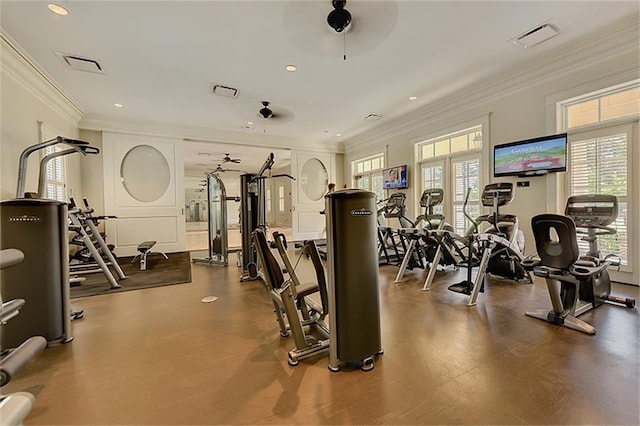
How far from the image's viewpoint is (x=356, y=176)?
29.5 ft

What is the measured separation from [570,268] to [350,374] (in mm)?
2236

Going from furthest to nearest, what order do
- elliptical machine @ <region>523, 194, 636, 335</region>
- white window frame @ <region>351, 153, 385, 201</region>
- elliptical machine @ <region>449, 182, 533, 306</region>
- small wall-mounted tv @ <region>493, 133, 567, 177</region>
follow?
white window frame @ <region>351, 153, 385, 201</region> → small wall-mounted tv @ <region>493, 133, 567, 177</region> → elliptical machine @ <region>449, 182, 533, 306</region> → elliptical machine @ <region>523, 194, 636, 335</region>

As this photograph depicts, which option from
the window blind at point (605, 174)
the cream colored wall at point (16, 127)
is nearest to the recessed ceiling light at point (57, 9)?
the cream colored wall at point (16, 127)

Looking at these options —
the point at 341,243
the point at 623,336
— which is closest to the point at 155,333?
the point at 341,243

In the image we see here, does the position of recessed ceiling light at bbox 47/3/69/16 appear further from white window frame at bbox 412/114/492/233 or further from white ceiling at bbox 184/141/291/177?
white window frame at bbox 412/114/492/233

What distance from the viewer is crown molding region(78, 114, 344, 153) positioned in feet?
20.2

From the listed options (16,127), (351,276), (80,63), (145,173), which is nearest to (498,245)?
(351,276)

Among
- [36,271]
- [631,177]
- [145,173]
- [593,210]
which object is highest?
[145,173]

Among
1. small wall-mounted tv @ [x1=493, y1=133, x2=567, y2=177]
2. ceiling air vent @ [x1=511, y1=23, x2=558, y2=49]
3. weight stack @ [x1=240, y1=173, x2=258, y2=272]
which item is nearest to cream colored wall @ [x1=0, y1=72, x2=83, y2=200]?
weight stack @ [x1=240, y1=173, x2=258, y2=272]

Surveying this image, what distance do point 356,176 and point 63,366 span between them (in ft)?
26.2

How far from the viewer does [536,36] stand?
11.2ft

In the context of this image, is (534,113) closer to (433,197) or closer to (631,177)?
(631,177)

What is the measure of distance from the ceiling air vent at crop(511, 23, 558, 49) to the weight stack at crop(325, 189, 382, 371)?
3.34 m

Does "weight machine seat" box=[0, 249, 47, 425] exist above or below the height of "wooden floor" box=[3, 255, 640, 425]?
above
